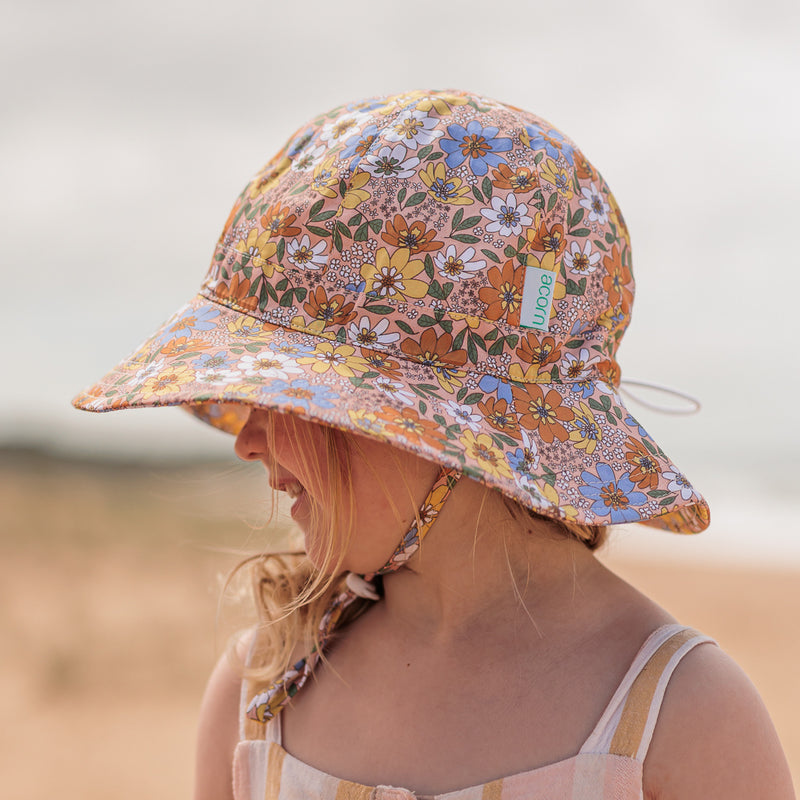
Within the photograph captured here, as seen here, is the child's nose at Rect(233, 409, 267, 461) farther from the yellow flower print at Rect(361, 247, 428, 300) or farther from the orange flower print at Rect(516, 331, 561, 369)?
the orange flower print at Rect(516, 331, 561, 369)

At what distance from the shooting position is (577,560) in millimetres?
1580

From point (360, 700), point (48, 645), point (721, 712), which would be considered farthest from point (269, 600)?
point (48, 645)

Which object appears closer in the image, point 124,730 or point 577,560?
point 577,560

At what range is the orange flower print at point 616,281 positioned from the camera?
155 cm

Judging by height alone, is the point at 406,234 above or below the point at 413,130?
below

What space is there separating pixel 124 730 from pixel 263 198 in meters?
4.78

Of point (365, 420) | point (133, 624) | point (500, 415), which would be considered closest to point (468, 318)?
point (500, 415)

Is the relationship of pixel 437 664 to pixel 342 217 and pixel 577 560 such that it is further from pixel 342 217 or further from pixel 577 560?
pixel 342 217

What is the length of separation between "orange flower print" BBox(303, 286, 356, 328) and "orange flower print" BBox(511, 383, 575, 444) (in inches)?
11.8

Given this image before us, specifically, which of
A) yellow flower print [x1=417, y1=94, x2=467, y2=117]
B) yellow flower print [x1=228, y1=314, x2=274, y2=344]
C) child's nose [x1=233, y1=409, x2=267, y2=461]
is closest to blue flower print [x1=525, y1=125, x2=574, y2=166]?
yellow flower print [x1=417, y1=94, x2=467, y2=117]

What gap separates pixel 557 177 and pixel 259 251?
53 cm

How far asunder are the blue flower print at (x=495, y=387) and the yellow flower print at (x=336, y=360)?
7.6 inches

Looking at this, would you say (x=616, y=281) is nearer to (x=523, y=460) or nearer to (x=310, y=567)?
(x=523, y=460)

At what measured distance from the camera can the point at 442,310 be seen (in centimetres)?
140
